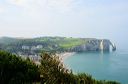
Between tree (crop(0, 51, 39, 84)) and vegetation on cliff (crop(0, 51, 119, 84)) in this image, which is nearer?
vegetation on cliff (crop(0, 51, 119, 84))

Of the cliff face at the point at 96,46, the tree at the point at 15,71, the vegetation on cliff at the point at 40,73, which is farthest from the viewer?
the cliff face at the point at 96,46

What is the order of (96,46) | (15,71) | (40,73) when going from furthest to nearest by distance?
(96,46) < (15,71) < (40,73)

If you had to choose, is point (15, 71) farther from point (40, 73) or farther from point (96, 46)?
point (96, 46)

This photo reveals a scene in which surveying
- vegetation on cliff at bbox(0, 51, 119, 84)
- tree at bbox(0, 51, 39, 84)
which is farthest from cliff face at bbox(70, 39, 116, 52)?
vegetation on cliff at bbox(0, 51, 119, 84)

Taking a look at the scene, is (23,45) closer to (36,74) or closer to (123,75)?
(123,75)

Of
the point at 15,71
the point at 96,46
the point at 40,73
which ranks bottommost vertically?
the point at 96,46

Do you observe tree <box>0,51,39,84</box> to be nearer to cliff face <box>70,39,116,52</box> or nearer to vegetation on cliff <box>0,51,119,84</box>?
vegetation on cliff <box>0,51,119,84</box>

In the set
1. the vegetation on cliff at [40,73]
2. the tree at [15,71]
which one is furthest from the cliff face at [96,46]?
the vegetation on cliff at [40,73]

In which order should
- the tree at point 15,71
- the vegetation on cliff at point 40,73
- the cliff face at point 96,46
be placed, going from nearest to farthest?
1. the vegetation on cliff at point 40,73
2. the tree at point 15,71
3. the cliff face at point 96,46

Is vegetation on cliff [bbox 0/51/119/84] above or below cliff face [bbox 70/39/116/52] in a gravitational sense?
above

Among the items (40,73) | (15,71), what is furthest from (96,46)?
(40,73)

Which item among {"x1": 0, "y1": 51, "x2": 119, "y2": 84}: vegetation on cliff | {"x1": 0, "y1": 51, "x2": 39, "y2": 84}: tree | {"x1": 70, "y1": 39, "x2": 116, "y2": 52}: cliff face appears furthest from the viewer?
{"x1": 70, "y1": 39, "x2": 116, "y2": 52}: cliff face

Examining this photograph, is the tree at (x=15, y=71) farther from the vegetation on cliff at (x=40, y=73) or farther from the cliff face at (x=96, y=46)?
the cliff face at (x=96, y=46)
